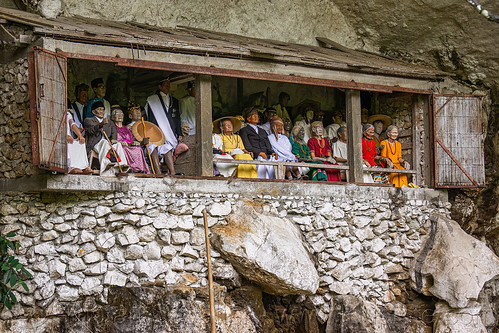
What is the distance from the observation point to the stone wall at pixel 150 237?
11.0 metres

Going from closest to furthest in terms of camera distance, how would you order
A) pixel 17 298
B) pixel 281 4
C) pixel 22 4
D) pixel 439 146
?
1. pixel 17 298
2. pixel 22 4
3. pixel 439 146
4. pixel 281 4

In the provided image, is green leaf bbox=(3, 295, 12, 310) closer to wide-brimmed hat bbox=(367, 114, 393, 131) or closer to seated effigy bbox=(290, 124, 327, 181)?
seated effigy bbox=(290, 124, 327, 181)

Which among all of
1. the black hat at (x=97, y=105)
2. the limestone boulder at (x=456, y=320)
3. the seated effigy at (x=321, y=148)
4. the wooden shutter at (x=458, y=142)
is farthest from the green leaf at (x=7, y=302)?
the wooden shutter at (x=458, y=142)

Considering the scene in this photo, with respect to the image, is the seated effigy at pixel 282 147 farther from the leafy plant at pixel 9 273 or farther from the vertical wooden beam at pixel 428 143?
the leafy plant at pixel 9 273

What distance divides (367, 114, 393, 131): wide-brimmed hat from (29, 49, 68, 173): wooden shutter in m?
5.93

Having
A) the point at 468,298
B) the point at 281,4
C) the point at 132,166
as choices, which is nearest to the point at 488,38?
the point at 281,4

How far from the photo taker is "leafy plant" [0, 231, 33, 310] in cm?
1066

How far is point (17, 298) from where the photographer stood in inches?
427

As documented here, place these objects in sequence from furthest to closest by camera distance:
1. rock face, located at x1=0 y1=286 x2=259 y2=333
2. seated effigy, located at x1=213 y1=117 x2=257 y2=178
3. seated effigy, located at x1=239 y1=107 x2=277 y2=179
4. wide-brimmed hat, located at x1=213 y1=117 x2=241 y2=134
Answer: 1. wide-brimmed hat, located at x1=213 y1=117 x2=241 y2=134
2. seated effigy, located at x1=239 y1=107 x2=277 y2=179
3. seated effigy, located at x1=213 y1=117 x2=257 y2=178
4. rock face, located at x1=0 y1=286 x2=259 y2=333

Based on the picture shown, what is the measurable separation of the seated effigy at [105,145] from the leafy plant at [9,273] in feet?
4.98

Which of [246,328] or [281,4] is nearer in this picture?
[246,328]

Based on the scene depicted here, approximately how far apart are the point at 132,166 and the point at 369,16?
591 cm

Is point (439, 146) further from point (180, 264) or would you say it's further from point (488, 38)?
point (180, 264)

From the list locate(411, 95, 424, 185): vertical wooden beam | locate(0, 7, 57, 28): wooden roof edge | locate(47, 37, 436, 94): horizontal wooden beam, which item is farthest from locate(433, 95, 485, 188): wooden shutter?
Answer: locate(0, 7, 57, 28): wooden roof edge
